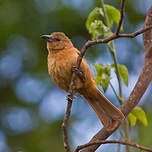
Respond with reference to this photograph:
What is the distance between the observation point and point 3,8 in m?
5.94

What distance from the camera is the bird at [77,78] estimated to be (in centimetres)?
353

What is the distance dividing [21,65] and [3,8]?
105 cm

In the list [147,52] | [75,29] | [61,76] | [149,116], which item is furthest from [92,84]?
[75,29]

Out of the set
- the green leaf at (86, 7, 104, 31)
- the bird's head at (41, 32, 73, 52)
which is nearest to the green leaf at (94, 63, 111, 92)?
the green leaf at (86, 7, 104, 31)

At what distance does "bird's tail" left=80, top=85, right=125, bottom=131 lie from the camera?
11.0 feet

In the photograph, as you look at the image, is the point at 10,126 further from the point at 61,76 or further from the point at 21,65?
the point at 61,76

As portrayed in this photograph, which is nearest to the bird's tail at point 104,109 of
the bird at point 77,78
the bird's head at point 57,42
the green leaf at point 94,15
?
the bird at point 77,78

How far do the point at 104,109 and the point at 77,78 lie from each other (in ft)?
1.42

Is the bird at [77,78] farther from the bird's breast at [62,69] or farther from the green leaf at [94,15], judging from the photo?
the green leaf at [94,15]

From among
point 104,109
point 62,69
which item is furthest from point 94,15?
point 104,109

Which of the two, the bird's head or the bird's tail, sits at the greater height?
the bird's head

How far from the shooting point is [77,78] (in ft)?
11.7

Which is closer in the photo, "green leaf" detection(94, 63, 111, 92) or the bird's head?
"green leaf" detection(94, 63, 111, 92)

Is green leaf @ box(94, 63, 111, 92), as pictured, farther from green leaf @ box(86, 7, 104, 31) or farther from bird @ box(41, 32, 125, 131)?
green leaf @ box(86, 7, 104, 31)
